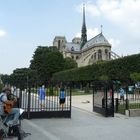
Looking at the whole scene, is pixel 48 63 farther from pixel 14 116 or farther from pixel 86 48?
pixel 14 116

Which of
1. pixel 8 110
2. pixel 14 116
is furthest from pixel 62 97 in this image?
pixel 8 110

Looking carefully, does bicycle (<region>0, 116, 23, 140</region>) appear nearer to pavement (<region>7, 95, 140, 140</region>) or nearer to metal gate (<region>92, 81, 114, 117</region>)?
pavement (<region>7, 95, 140, 140</region>)

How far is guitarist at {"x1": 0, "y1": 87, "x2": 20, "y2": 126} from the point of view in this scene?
→ 35.4 feet

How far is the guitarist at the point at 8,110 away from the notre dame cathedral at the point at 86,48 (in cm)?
12520

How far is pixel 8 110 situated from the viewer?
10812mm

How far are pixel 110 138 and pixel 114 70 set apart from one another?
45.8 meters

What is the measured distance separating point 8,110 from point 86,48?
15044 centimetres

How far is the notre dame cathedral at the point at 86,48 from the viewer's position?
14334cm

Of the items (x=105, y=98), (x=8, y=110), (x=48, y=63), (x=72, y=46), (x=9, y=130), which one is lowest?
(x=9, y=130)

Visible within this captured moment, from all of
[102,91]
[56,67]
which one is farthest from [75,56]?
[102,91]

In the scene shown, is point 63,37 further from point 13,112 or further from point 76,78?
point 13,112

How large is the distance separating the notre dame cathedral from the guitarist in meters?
125

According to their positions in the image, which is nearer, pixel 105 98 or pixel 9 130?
pixel 9 130

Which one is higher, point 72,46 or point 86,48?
point 72,46
